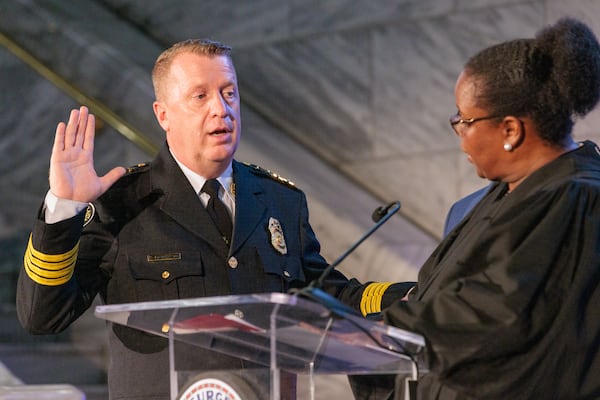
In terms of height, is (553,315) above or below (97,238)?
below

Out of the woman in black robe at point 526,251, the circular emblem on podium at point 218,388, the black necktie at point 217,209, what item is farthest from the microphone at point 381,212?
the black necktie at point 217,209

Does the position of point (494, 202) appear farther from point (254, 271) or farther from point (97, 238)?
point (97, 238)

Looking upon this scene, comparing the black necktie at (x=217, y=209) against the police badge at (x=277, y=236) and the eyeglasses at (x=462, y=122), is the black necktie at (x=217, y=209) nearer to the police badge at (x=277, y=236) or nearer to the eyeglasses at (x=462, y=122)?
the police badge at (x=277, y=236)

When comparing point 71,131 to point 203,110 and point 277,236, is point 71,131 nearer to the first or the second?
point 203,110

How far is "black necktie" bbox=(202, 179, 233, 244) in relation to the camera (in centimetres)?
300

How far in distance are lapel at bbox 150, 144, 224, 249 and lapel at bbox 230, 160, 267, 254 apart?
56 mm

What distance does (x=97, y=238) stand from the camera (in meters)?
2.91

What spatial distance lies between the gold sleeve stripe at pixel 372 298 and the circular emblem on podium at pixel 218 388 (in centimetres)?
91

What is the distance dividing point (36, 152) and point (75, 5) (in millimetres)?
1228

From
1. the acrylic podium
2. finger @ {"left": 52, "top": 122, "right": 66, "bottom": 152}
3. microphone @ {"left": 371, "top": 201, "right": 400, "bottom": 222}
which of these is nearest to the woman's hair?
microphone @ {"left": 371, "top": 201, "right": 400, "bottom": 222}

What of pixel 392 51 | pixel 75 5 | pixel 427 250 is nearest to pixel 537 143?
pixel 427 250

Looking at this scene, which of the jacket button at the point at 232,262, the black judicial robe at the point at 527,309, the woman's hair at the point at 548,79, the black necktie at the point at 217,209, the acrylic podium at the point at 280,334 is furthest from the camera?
the black necktie at the point at 217,209

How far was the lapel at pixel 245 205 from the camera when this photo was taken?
9.68 ft

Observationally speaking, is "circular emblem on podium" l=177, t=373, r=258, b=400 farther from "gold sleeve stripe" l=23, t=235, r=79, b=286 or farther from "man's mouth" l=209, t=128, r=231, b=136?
"man's mouth" l=209, t=128, r=231, b=136
